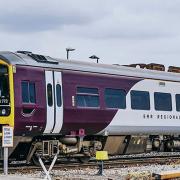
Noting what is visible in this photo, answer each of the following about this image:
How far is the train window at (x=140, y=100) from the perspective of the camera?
64.9 ft

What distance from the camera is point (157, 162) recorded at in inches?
739

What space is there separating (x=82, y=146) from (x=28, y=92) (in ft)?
10.2

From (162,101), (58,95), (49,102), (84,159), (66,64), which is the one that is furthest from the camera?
(162,101)

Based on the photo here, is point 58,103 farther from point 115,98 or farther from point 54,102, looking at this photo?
point 115,98

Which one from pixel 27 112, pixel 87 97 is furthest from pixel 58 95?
pixel 87 97

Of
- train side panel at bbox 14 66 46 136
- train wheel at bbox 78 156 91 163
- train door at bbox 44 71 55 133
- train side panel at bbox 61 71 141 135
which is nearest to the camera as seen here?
train side panel at bbox 14 66 46 136

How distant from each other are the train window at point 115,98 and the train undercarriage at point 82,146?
3.87 feet

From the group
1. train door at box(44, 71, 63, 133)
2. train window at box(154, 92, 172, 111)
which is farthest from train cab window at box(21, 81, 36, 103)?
train window at box(154, 92, 172, 111)

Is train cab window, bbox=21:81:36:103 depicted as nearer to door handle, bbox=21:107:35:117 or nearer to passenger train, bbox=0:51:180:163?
passenger train, bbox=0:51:180:163

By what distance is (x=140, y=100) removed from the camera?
65.9 feet

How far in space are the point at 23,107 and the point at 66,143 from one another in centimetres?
244

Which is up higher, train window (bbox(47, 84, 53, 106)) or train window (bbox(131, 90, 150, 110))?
train window (bbox(47, 84, 53, 106))

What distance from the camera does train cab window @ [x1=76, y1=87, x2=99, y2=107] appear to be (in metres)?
17.8

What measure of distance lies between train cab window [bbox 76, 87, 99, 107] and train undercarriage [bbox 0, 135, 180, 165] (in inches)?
45.7
